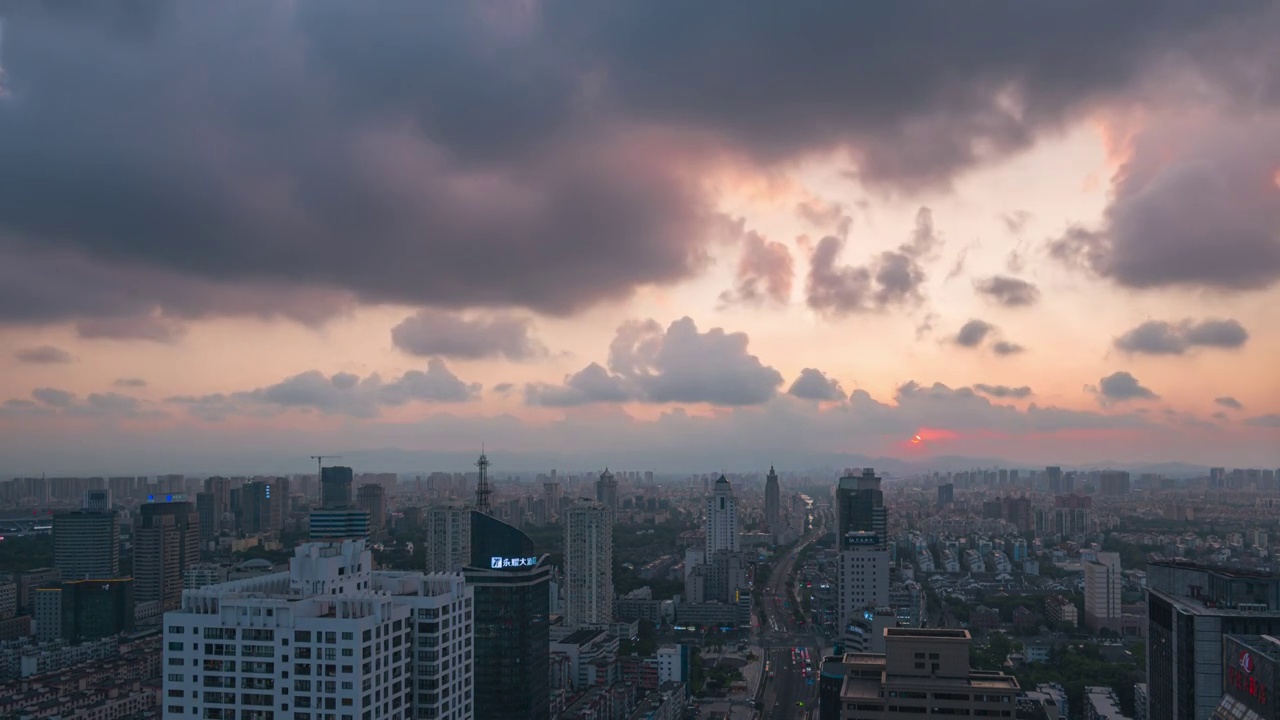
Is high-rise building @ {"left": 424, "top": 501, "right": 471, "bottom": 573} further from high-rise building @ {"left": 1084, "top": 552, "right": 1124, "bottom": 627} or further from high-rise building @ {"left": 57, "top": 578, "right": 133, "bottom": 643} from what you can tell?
high-rise building @ {"left": 1084, "top": 552, "right": 1124, "bottom": 627}

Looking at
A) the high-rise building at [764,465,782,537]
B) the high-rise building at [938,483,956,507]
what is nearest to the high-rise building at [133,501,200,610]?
the high-rise building at [764,465,782,537]

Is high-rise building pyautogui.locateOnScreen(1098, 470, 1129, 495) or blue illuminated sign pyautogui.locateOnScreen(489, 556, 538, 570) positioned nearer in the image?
blue illuminated sign pyautogui.locateOnScreen(489, 556, 538, 570)

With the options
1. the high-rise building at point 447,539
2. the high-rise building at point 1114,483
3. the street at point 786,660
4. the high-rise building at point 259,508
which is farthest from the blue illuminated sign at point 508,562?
the high-rise building at point 1114,483

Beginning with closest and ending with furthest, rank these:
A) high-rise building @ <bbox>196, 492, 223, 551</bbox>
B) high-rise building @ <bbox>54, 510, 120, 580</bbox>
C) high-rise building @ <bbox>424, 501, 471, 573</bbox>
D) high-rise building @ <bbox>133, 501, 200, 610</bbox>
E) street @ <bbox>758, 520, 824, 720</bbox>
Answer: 1. street @ <bbox>758, 520, 824, 720</bbox>
2. high-rise building @ <bbox>424, 501, 471, 573</bbox>
3. high-rise building @ <bbox>133, 501, 200, 610</bbox>
4. high-rise building @ <bbox>54, 510, 120, 580</bbox>
5. high-rise building @ <bbox>196, 492, 223, 551</bbox>

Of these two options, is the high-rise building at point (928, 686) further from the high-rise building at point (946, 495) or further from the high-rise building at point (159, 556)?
the high-rise building at point (946, 495)

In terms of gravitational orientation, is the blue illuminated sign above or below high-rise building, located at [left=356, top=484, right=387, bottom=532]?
above

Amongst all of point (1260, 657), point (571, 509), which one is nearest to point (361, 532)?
point (571, 509)
